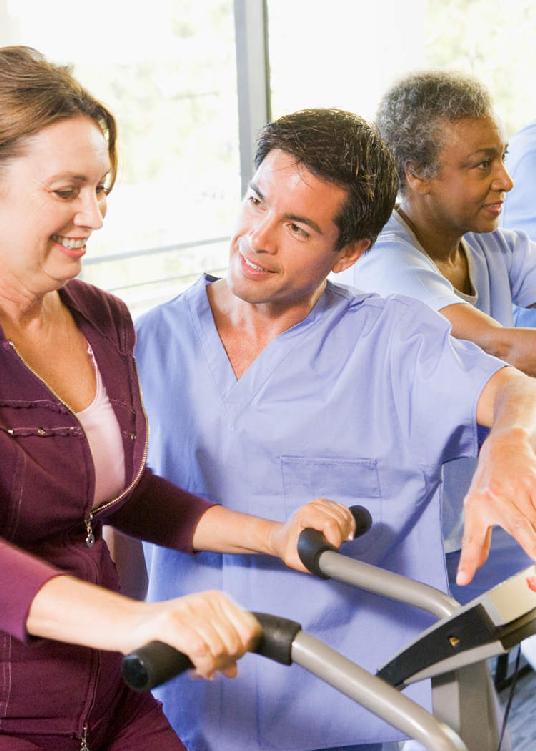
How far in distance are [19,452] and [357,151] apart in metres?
0.80

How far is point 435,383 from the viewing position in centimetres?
171

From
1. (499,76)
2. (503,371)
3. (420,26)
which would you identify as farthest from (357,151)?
(499,76)

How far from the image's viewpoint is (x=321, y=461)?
177 cm

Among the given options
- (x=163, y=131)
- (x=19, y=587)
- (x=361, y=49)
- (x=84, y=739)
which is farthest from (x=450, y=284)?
(x=163, y=131)

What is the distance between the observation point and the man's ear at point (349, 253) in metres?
1.88

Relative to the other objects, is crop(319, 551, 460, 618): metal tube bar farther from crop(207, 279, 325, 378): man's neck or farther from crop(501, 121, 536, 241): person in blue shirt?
crop(501, 121, 536, 241): person in blue shirt

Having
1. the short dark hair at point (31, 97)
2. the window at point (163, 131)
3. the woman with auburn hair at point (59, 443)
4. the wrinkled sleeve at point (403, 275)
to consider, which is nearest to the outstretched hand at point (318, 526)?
the woman with auburn hair at point (59, 443)

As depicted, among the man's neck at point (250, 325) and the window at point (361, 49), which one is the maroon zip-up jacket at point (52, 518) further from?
the window at point (361, 49)

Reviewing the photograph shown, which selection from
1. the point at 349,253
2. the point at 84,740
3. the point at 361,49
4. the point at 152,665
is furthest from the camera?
the point at 361,49

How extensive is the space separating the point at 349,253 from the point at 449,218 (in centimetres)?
60

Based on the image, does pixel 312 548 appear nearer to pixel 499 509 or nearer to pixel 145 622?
pixel 499 509

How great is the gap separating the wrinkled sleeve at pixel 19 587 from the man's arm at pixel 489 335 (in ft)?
4.09

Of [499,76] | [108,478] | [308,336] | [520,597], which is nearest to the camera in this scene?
[520,597]

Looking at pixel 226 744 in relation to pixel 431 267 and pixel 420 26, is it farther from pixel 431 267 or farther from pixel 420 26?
pixel 420 26
